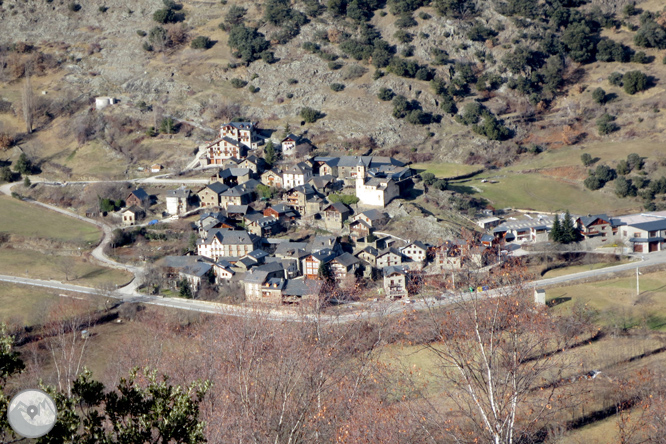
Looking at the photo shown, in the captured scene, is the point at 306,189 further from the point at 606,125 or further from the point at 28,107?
the point at 28,107

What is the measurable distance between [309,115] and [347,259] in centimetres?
2282

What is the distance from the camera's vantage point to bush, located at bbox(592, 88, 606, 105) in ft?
216

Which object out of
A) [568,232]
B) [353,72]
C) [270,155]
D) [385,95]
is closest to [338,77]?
[353,72]

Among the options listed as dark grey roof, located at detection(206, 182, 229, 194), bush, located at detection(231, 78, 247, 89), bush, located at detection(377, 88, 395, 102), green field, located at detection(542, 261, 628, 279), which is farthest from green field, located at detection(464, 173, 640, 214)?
bush, located at detection(231, 78, 247, 89)

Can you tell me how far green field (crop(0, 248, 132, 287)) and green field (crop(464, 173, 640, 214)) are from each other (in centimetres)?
2567

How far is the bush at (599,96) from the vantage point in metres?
65.9

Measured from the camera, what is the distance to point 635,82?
6594 centimetres

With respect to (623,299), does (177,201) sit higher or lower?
higher

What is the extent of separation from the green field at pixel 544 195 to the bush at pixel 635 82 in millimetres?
16401

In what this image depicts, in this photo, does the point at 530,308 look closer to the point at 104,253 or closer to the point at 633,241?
the point at 633,241

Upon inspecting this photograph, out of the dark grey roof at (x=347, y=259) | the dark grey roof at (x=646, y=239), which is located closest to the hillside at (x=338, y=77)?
the dark grey roof at (x=646, y=239)

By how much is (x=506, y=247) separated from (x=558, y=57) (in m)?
34.1

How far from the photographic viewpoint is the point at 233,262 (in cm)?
4300

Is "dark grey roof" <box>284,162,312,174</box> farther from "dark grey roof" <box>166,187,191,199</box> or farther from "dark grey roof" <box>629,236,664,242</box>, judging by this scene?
"dark grey roof" <box>629,236,664,242</box>
